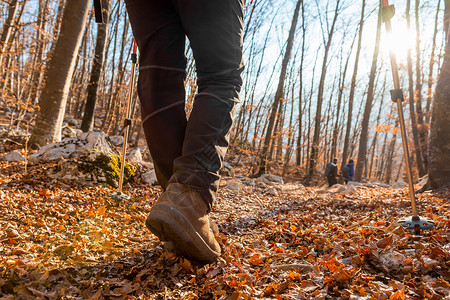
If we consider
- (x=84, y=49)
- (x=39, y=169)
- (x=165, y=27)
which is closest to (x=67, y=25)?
(x=39, y=169)

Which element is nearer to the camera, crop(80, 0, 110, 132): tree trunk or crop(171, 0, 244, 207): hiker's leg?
crop(171, 0, 244, 207): hiker's leg

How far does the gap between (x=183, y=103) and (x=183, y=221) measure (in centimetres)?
63

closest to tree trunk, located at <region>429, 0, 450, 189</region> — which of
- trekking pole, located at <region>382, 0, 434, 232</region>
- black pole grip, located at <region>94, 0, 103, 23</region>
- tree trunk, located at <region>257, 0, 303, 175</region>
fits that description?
trekking pole, located at <region>382, 0, 434, 232</region>

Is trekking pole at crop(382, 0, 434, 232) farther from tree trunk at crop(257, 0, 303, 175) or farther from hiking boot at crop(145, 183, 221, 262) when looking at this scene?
tree trunk at crop(257, 0, 303, 175)

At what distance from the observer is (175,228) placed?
3.56ft

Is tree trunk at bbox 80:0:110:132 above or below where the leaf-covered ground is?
above

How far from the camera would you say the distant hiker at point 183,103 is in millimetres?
1153

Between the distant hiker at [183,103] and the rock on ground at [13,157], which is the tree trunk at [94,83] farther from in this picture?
the distant hiker at [183,103]

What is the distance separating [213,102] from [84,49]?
2503 cm

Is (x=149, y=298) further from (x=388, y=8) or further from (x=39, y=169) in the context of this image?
(x=39, y=169)

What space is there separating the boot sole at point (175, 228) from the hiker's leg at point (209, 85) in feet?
0.48

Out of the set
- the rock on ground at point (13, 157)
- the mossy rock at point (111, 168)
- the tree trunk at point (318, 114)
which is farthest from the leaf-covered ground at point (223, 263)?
the tree trunk at point (318, 114)

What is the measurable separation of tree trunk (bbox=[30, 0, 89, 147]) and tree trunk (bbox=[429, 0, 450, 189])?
7.98 meters

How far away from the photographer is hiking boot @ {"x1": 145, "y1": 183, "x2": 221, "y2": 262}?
109cm
